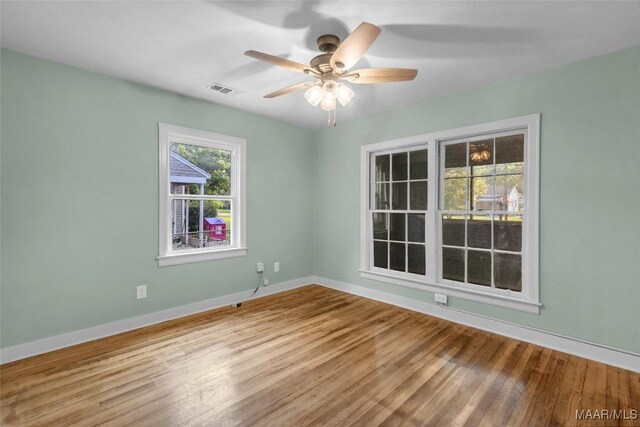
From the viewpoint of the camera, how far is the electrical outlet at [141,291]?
3.16 meters

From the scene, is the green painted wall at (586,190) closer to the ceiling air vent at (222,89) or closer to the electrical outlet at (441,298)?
the electrical outlet at (441,298)

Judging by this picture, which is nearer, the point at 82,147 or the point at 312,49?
the point at 312,49

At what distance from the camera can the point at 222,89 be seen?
328 centimetres

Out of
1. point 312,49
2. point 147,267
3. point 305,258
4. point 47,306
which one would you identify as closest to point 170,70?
point 312,49

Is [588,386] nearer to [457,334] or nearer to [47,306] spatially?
[457,334]

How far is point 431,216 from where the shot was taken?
3590 millimetres

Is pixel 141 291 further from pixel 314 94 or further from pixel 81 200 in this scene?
pixel 314 94

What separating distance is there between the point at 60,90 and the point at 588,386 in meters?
4.90

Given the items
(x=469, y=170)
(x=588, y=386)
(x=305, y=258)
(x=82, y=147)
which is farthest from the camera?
(x=305, y=258)

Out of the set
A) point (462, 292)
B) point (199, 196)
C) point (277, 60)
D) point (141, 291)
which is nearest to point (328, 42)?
point (277, 60)

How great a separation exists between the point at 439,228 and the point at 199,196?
2.92 metres

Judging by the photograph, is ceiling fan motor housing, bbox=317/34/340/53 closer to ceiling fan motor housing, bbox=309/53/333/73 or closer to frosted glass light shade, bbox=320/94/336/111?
ceiling fan motor housing, bbox=309/53/333/73

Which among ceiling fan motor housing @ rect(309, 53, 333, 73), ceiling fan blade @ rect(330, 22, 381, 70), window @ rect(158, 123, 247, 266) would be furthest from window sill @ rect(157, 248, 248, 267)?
ceiling fan blade @ rect(330, 22, 381, 70)

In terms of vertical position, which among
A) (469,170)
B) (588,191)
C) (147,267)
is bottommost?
(147,267)
